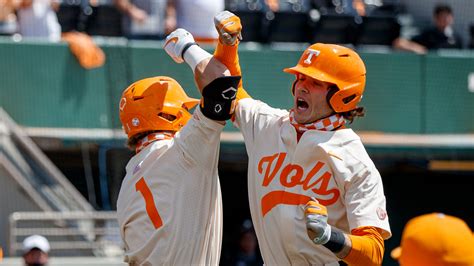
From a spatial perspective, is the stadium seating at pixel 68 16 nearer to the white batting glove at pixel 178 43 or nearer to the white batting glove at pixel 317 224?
the white batting glove at pixel 178 43

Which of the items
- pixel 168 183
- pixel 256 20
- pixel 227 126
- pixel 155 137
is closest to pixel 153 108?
pixel 155 137

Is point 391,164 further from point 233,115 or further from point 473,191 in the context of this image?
point 233,115

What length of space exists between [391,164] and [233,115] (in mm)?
7811

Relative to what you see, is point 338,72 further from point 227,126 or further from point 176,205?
point 227,126

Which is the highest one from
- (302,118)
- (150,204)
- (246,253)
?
(302,118)

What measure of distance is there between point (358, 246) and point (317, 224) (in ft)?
0.91

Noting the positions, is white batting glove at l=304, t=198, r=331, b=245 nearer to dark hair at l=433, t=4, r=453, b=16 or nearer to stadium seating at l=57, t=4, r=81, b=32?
stadium seating at l=57, t=4, r=81, b=32

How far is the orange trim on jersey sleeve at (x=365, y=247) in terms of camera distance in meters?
4.23

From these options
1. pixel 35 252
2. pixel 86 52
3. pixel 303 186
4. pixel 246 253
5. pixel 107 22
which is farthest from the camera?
pixel 107 22

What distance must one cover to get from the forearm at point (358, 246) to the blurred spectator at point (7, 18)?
716cm

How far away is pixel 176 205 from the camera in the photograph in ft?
16.5

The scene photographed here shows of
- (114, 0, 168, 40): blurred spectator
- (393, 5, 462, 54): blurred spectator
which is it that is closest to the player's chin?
(114, 0, 168, 40): blurred spectator

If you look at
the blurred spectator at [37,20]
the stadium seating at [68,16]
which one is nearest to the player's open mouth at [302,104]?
the blurred spectator at [37,20]

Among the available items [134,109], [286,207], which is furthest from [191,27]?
[286,207]
